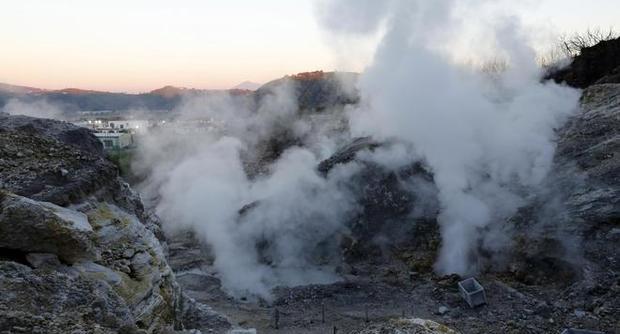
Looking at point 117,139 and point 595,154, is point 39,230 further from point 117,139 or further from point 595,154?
point 117,139

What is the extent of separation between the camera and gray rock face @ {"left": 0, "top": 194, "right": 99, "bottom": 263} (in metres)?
5.63

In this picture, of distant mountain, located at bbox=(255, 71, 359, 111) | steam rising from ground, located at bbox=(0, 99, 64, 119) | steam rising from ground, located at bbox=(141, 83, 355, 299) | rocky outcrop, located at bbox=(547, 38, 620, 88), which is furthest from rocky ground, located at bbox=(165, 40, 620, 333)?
distant mountain, located at bbox=(255, 71, 359, 111)

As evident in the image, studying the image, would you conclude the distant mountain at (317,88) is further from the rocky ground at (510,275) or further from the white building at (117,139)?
the rocky ground at (510,275)

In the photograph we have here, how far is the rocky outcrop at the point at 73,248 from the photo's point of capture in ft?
16.9

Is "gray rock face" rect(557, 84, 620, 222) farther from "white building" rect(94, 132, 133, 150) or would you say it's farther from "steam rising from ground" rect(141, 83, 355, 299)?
"white building" rect(94, 132, 133, 150)

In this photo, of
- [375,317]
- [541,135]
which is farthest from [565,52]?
[375,317]

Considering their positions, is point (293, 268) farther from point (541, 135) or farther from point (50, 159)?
point (541, 135)

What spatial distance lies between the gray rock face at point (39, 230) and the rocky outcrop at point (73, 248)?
11 millimetres

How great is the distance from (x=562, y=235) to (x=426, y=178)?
14.8ft

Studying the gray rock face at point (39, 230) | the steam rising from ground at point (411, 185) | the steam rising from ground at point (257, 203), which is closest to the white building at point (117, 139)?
the steam rising from ground at point (257, 203)

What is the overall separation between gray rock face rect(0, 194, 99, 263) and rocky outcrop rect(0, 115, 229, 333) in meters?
0.01

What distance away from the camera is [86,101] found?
243 feet

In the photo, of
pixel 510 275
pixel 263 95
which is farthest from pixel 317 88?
pixel 510 275

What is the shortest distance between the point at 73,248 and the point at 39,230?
52 centimetres
